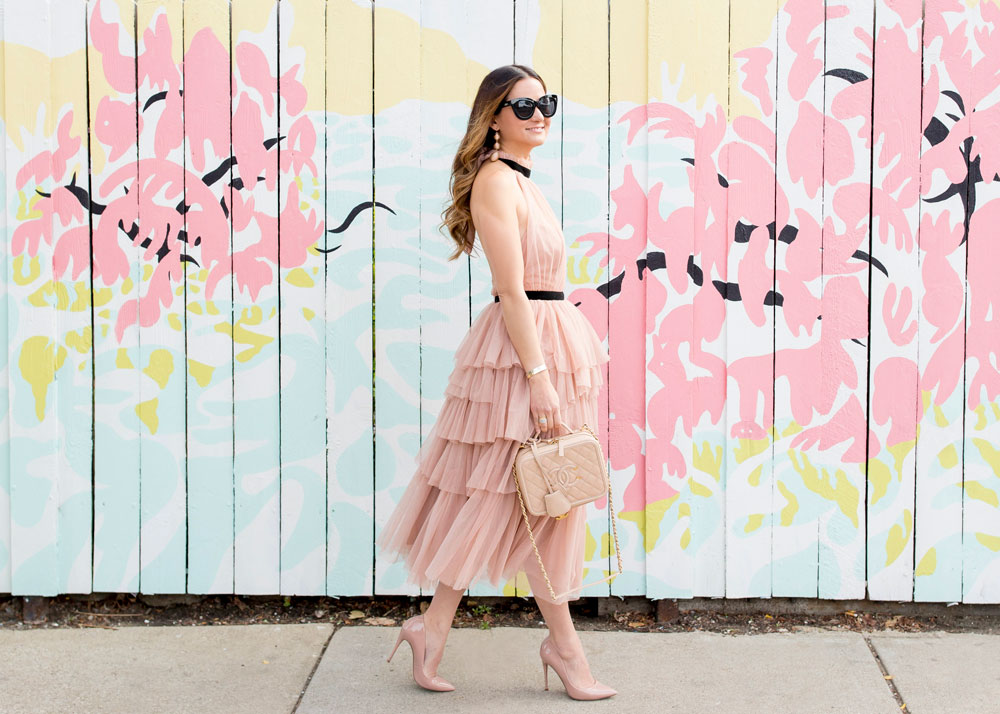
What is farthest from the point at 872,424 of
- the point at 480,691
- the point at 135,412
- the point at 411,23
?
the point at 135,412

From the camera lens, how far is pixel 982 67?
3.48 m

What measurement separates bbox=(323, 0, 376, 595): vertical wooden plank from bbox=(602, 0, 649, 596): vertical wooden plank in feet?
2.96

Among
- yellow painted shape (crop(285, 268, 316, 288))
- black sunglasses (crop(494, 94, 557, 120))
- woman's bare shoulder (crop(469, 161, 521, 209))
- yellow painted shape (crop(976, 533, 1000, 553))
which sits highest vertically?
black sunglasses (crop(494, 94, 557, 120))

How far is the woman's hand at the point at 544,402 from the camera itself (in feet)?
9.26

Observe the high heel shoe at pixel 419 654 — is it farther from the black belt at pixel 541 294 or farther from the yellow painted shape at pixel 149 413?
the yellow painted shape at pixel 149 413

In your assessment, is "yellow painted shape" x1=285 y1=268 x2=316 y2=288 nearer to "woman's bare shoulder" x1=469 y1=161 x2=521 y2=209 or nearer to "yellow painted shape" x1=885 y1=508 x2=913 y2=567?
"woman's bare shoulder" x1=469 y1=161 x2=521 y2=209

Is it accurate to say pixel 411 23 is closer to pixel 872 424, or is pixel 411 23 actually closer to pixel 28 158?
pixel 28 158

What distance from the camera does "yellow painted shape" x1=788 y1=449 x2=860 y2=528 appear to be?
3588 mm

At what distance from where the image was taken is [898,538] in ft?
11.8

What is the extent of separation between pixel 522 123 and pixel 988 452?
7.17 feet

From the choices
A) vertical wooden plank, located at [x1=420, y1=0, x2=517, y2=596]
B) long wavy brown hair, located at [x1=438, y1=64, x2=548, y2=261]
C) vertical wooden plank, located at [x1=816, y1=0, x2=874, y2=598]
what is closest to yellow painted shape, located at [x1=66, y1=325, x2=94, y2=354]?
vertical wooden plank, located at [x1=420, y1=0, x2=517, y2=596]

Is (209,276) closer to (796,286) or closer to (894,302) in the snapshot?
(796,286)

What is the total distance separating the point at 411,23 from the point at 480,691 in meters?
2.41

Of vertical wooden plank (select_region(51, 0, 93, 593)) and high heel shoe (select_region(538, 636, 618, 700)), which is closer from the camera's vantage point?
high heel shoe (select_region(538, 636, 618, 700))
